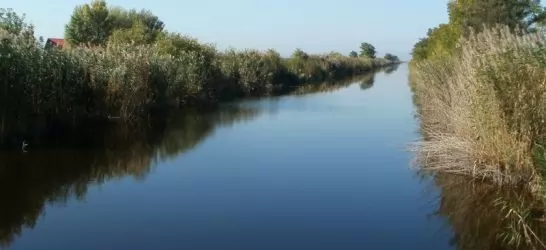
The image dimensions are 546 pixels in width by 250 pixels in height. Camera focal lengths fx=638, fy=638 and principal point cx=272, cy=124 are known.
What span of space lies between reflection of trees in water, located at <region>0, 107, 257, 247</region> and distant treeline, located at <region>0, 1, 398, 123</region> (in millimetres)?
1093

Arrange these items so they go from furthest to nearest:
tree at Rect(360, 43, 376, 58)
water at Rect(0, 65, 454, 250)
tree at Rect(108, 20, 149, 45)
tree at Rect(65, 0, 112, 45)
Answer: tree at Rect(360, 43, 376, 58) < tree at Rect(65, 0, 112, 45) < tree at Rect(108, 20, 149, 45) < water at Rect(0, 65, 454, 250)

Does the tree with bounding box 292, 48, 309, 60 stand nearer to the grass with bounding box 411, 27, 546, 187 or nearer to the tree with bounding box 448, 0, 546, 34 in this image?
the tree with bounding box 448, 0, 546, 34

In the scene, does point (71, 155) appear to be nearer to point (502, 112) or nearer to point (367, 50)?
point (502, 112)

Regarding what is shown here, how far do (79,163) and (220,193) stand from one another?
3570mm

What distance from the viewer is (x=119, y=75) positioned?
58.4 ft

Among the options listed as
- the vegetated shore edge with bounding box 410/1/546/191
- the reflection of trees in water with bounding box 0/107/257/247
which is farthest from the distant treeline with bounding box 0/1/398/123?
the vegetated shore edge with bounding box 410/1/546/191

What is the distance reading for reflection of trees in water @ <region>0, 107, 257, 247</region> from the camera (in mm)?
8758

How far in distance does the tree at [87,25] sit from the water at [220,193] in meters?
31.6

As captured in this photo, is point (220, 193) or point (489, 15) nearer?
point (220, 193)

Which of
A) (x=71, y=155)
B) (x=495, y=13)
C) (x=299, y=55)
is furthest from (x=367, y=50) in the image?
(x=71, y=155)

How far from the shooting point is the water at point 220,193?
7.53 metres

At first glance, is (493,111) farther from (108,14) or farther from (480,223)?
(108,14)

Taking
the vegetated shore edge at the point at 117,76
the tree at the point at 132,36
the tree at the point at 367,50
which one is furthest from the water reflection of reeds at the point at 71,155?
the tree at the point at 367,50

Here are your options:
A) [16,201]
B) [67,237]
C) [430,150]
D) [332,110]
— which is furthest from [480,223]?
[332,110]
